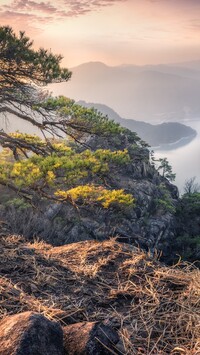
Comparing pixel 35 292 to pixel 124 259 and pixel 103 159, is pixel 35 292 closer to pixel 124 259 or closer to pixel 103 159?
pixel 124 259

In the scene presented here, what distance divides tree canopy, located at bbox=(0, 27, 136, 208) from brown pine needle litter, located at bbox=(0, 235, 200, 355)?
2435 mm

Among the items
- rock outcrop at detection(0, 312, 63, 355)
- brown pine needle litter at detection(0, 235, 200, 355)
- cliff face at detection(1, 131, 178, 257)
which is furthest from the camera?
cliff face at detection(1, 131, 178, 257)

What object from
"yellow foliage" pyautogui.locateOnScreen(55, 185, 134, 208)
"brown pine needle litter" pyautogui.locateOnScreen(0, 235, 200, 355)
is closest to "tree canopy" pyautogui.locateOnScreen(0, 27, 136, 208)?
"yellow foliage" pyautogui.locateOnScreen(55, 185, 134, 208)

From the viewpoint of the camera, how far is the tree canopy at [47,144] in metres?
7.27

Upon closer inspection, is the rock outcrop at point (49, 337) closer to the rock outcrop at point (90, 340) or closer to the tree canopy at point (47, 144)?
the rock outcrop at point (90, 340)

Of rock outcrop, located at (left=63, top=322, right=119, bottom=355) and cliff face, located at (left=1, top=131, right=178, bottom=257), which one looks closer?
rock outcrop, located at (left=63, top=322, right=119, bottom=355)

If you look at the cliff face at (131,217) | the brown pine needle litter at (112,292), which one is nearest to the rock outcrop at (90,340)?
the brown pine needle litter at (112,292)

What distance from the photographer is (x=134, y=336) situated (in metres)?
2.97

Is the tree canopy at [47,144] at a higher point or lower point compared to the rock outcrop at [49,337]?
higher

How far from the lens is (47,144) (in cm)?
880

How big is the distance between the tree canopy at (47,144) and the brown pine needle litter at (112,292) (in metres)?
2.43

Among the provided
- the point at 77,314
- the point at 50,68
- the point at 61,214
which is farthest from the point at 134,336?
the point at 61,214

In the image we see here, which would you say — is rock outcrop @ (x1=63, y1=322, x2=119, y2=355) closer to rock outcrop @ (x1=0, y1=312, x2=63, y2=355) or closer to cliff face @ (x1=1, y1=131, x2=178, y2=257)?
rock outcrop @ (x1=0, y1=312, x2=63, y2=355)

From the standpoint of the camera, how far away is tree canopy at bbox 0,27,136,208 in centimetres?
727
